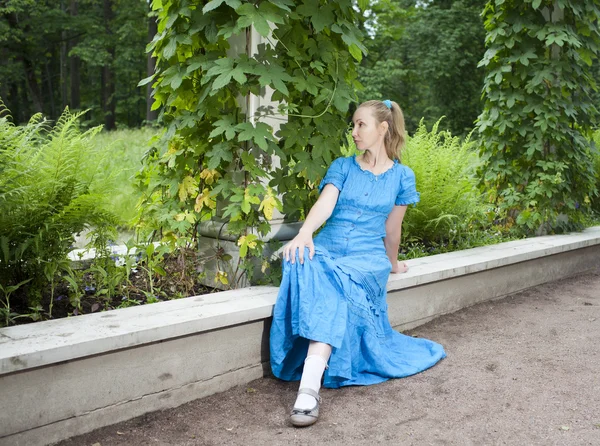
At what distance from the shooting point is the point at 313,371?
8.96 feet

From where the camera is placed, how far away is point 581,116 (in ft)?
18.3

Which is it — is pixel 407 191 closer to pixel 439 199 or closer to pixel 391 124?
pixel 391 124

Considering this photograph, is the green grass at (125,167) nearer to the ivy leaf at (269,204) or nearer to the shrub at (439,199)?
the ivy leaf at (269,204)

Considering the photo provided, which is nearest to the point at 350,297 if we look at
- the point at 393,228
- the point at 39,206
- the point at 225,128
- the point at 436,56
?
the point at 393,228

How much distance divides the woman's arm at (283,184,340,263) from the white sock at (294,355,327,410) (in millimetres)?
475

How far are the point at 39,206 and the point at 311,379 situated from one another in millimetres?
1488

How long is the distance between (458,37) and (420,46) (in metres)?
1.45

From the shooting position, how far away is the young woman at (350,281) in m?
2.84

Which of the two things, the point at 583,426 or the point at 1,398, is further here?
the point at 583,426

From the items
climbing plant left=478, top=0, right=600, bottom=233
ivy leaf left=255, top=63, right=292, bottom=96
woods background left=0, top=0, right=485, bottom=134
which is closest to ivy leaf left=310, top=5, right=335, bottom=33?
ivy leaf left=255, top=63, right=292, bottom=96

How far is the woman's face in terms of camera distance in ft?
10.8

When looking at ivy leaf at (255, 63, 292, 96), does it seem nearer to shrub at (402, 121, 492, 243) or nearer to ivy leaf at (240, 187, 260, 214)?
ivy leaf at (240, 187, 260, 214)

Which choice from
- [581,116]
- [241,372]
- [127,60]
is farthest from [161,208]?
[127,60]

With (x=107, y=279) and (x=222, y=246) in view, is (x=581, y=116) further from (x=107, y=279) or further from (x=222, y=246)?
(x=107, y=279)
